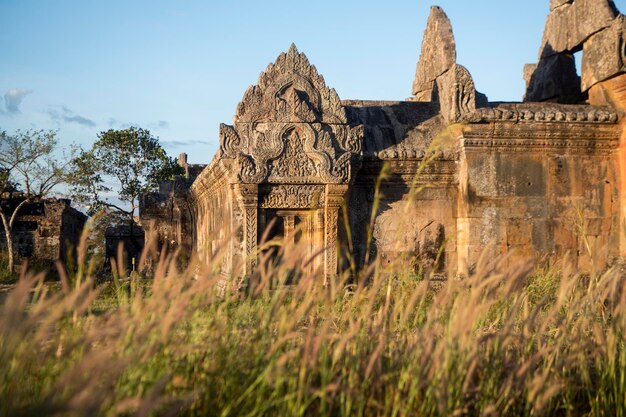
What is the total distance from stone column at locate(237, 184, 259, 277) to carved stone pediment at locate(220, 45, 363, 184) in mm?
118

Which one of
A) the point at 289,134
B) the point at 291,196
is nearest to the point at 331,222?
the point at 291,196

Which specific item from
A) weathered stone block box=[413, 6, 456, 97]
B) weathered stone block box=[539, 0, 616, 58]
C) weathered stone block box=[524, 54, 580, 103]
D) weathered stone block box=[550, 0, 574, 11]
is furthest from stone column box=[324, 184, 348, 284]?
weathered stone block box=[550, 0, 574, 11]

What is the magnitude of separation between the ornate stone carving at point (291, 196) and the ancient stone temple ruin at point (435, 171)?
0.01 meters

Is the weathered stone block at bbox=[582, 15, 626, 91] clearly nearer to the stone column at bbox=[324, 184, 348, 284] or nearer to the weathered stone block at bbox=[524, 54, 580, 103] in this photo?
the weathered stone block at bbox=[524, 54, 580, 103]

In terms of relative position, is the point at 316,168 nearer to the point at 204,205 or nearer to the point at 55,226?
the point at 204,205

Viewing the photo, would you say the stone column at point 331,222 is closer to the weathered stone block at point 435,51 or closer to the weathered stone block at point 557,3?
the weathered stone block at point 435,51

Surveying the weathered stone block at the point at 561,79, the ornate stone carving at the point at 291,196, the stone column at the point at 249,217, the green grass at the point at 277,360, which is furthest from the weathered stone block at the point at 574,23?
the green grass at the point at 277,360

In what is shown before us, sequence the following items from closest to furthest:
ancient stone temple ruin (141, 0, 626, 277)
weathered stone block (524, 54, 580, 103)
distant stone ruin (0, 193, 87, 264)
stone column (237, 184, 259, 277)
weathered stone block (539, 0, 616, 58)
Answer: stone column (237, 184, 259, 277)
ancient stone temple ruin (141, 0, 626, 277)
weathered stone block (539, 0, 616, 58)
weathered stone block (524, 54, 580, 103)
distant stone ruin (0, 193, 87, 264)

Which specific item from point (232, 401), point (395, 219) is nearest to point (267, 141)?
point (395, 219)

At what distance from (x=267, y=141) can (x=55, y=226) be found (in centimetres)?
1112

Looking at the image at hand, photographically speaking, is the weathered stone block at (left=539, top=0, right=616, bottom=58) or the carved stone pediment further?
the weathered stone block at (left=539, top=0, right=616, bottom=58)

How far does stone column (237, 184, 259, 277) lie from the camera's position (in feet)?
24.1

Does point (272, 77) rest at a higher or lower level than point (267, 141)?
higher

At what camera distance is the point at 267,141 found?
24.5 feet
